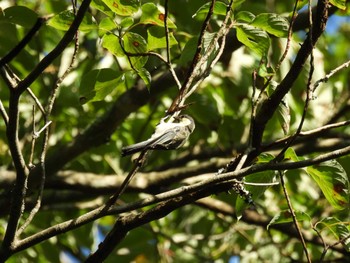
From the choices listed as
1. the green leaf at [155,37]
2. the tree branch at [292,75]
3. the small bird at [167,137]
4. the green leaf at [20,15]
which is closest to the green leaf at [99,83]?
the green leaf at [155,37]

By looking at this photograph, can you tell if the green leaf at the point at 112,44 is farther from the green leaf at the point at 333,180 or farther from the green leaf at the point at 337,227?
the green leaf at the point at 337,227

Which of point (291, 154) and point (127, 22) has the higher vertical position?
point (127, 22)

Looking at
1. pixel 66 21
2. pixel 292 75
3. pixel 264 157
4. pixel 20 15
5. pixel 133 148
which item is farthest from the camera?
pixel 20 15

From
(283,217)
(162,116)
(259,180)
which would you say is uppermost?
(259,180)

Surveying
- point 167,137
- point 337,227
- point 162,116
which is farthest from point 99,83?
point 162,116

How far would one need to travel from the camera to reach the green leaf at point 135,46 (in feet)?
6.59

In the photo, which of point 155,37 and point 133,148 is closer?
point 133,148

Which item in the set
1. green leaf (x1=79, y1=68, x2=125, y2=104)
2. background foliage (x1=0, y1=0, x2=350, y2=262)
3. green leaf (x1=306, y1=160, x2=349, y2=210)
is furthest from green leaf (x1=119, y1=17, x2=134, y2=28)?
green leaf (x1=306, y1=160, x2=349, y2=210)

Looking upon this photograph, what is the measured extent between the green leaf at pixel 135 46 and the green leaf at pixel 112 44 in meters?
0.02

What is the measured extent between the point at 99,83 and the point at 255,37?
0.54 m

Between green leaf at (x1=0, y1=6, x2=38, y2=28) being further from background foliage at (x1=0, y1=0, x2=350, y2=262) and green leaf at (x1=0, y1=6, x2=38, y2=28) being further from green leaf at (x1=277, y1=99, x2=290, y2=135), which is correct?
green leaf at (x1=277, y1=99, x2=290, y2=135)

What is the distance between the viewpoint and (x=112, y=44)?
2023 millimetres

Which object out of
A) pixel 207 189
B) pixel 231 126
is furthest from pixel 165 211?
pixel 231 126

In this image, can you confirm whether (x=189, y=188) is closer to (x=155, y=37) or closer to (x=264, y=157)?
(x=264, y=157)
